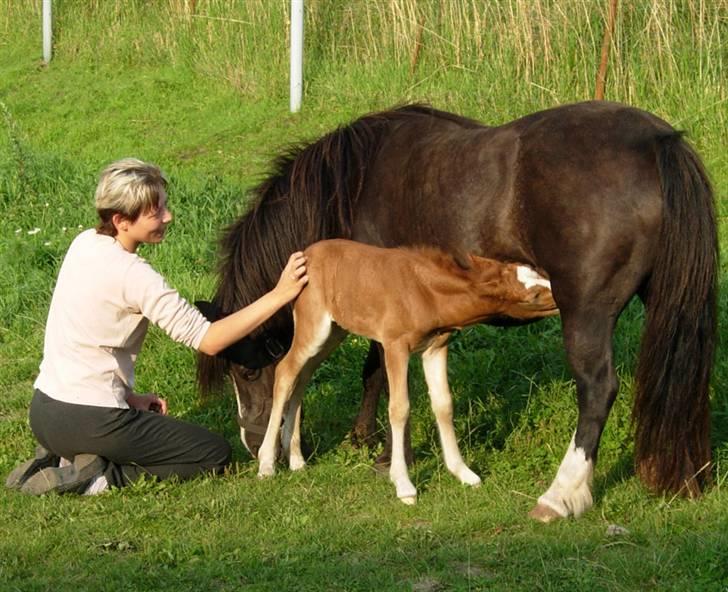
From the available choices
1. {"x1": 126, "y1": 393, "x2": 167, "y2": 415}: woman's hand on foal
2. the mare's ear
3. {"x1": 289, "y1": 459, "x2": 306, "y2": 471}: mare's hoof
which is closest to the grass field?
{"x1": 289, "y1": 459, "x2": 306, "y2": 471}: mare's hoof

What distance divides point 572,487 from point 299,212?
80.3 inches

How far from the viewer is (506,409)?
6.73 metres

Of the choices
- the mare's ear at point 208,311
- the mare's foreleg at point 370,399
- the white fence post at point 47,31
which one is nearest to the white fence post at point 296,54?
the white fence post at point 47,31

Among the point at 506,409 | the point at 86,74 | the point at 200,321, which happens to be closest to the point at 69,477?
the point at 200,321

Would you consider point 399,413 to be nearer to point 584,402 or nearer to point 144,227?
point 584,402

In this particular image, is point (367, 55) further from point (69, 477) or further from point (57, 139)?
point (69, 477)

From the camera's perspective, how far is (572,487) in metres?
5.23

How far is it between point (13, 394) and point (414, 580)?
3.66 m

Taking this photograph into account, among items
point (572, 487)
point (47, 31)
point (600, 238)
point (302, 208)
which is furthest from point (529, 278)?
point (47, 31)

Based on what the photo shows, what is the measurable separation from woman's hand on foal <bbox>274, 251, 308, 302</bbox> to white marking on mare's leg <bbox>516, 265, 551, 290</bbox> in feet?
3.67

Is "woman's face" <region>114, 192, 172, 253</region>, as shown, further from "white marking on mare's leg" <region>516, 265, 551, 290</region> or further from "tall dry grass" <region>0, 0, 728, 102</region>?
"tall dry grass" <region>0, 0, 728, 102</region>

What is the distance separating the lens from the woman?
18.6ft

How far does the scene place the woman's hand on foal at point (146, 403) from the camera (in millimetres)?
6183

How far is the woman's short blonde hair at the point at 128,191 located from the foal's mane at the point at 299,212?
82 cm
